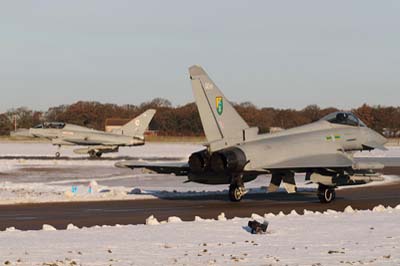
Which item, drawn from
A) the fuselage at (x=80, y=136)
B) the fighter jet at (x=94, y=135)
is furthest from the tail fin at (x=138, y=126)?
the fuselage at (x=80, y=136)

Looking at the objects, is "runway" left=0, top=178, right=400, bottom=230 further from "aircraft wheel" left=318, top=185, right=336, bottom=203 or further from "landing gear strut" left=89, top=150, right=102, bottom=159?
"landing gear strut" left=89, top=150, right=102, bottom=159

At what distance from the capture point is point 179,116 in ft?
415

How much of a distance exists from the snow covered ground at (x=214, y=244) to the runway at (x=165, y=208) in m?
2.48

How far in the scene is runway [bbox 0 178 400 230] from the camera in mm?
17344

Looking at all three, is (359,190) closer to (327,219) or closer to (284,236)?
(327,219)

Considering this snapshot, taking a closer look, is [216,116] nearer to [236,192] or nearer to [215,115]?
[215,115]

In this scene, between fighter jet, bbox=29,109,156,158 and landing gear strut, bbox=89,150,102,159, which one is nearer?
landing gear strut, bbox=89,150,102,159

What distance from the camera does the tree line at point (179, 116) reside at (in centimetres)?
10688

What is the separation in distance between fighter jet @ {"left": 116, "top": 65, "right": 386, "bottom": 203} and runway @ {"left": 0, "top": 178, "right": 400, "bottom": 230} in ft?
2.74

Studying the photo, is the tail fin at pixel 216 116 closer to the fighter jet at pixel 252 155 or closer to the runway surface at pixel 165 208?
the fighter jet at pixel 252 155

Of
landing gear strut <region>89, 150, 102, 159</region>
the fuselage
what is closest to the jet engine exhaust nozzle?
landing gear strut <region>89, 150, 102, 159</region>

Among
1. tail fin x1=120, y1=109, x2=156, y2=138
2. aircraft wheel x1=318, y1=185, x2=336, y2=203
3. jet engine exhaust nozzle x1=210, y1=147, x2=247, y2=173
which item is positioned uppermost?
tail fin x1=120, y1=109, x2=156, y2=138

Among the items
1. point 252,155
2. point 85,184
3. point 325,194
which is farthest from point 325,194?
point 85,184

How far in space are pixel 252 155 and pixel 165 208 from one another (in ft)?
10.3
